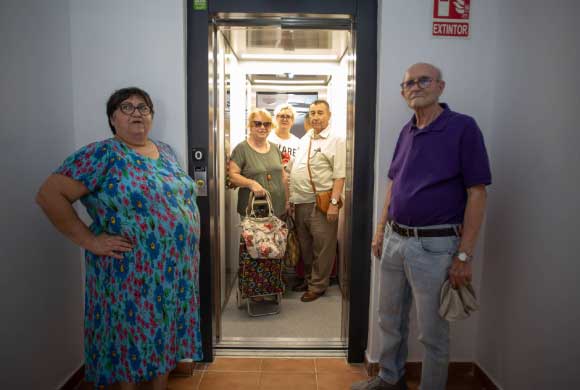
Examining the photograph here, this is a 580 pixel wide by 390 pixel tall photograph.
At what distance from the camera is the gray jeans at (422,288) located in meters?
1.64

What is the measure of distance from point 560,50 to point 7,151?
2373 millimetres

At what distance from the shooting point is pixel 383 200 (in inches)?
84.4

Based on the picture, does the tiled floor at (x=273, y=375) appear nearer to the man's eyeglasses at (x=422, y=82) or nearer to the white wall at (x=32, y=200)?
the white wall at (x=32, y=200)

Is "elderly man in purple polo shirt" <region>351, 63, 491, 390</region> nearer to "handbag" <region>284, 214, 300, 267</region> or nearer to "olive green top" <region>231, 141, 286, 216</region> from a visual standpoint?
"olive green top" <region>231, 141, 286, 216</region>

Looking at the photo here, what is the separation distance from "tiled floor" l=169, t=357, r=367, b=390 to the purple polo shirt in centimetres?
113

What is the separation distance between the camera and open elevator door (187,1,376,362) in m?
2.15

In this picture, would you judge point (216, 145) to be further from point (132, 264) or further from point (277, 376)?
point (277, 376)

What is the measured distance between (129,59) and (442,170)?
1.75 metres

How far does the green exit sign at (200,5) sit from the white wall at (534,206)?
163 centimetres

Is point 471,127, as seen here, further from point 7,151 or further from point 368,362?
point 7,151

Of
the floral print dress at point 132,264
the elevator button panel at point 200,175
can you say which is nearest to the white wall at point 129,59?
the elevator button panel at point 200,175

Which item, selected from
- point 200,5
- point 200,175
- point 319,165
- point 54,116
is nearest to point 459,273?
point 200,175

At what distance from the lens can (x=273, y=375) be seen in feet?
7.39

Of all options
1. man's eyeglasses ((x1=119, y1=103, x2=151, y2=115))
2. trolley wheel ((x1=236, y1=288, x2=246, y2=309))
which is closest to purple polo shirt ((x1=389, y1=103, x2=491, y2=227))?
man's eyeglasses ((x1=119, y1=103, x2=151, y2=115))
